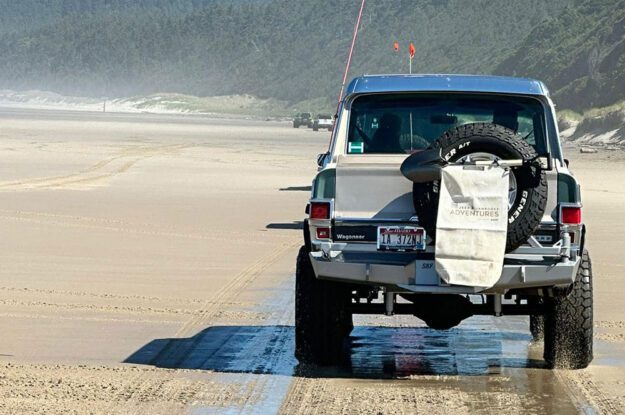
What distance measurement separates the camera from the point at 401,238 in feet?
28.5

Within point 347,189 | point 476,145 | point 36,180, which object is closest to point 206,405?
point 347,189

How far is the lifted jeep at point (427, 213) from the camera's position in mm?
8523

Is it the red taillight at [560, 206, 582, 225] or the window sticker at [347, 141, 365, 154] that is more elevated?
the window sticker at [347, 141, 365, 154]

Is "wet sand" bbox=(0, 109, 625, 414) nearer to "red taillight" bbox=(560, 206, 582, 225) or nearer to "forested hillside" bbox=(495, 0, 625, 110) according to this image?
"red taillight" bbox=(560, 206, 582, 225)

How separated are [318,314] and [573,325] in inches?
62.7

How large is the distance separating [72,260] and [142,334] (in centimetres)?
495

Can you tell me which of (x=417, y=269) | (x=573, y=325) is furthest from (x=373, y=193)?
(x=573, y=325)

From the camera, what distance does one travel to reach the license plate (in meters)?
8.64

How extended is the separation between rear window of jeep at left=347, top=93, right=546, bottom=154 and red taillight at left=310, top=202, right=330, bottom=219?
91 cm

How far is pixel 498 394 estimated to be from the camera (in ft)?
28.2

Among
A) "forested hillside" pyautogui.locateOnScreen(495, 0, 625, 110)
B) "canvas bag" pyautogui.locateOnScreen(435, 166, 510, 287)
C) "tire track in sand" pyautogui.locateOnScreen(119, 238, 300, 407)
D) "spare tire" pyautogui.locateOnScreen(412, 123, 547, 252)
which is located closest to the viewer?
"canvas bag" pyautogui.locateOnScreen(435, 166, 510, 287)

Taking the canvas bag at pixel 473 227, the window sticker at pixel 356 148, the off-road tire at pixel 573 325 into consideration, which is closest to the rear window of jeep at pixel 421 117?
the window sticker at pixel 356 148

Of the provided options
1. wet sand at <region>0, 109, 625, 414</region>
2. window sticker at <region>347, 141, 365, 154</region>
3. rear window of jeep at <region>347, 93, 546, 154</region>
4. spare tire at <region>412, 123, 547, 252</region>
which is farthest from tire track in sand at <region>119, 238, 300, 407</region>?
rear window of jeep at <region>347, 93, 546, 154</region>

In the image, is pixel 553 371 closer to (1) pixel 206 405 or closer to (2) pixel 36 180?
(1) pixel 206 405
